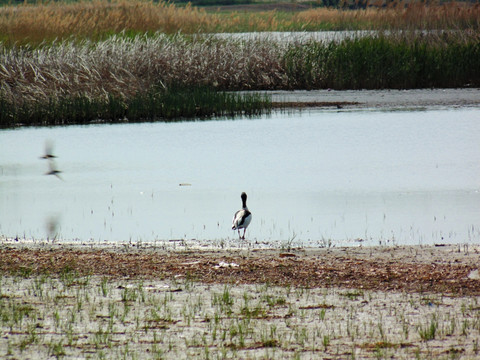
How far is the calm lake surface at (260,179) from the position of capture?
32.8 feet

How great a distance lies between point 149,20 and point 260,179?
1589cm

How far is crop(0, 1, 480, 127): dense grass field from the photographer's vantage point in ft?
69.2

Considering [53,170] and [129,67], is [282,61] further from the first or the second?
[53,170]

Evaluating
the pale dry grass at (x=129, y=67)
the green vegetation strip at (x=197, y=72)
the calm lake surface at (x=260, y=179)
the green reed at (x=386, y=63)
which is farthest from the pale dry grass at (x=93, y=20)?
the calm lake surface at (x=260, y=179)

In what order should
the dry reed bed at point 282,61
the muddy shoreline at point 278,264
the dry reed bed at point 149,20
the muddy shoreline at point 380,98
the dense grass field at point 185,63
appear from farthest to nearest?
1. the dry reed bed at point 149,20
2. the dry reed bed at point 282,61
3. the muddy shoreline at point 380,98
4. the dense grass field at point 185,63
5. the muddy shoreline at point 278,264

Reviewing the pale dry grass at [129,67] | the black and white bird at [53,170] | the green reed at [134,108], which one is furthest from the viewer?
the pale dry grass at [129,67]

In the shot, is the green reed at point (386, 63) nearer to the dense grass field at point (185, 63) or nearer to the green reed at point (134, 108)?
the dense grass field at point (185, 63)

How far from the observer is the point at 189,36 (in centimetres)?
2659

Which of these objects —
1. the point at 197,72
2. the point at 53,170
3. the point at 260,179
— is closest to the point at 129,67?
the point at 197,72

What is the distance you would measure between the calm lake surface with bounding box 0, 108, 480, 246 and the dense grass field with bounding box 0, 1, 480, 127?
3.03 ft

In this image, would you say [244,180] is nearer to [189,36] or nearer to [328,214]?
[328,214]

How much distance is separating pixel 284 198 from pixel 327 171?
7.90 feet

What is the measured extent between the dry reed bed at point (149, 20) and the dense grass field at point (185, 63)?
Result: 0.05 metres

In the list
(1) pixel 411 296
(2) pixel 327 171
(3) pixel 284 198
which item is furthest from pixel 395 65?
(1) pixel 411 296
